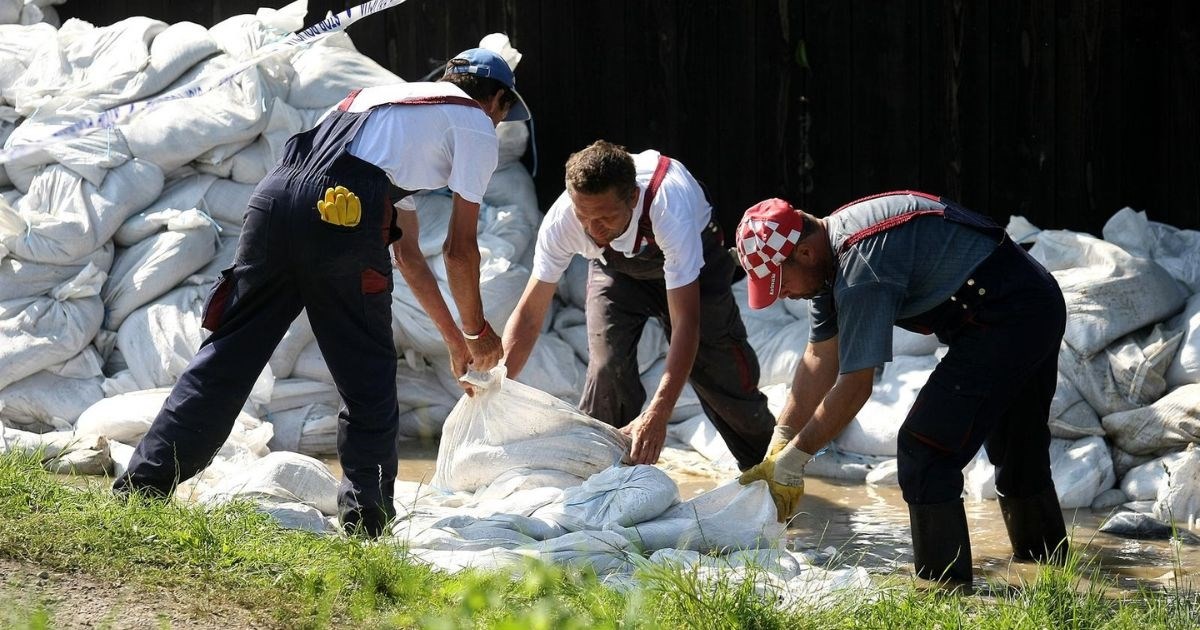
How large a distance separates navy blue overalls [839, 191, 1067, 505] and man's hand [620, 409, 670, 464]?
0.74 meters

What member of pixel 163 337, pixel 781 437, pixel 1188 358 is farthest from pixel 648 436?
pixel 163 337

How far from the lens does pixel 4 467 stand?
150 inches

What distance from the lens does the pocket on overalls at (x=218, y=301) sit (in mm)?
3727

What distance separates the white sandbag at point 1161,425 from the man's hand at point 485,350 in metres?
2.39

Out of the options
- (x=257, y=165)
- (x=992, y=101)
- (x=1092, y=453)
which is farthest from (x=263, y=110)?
(x=1092, y=453)

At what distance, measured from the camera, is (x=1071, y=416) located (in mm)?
5129

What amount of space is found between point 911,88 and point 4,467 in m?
4.20

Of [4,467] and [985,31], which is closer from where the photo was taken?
[4,467]

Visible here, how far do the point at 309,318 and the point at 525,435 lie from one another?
2.86 feet

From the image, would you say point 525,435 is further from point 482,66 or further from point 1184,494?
point 1184,494

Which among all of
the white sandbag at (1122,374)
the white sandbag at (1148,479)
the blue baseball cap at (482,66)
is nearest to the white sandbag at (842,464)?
the white sandbag at (1122,374)

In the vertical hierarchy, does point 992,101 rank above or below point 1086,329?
above

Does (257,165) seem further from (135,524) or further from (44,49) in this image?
(135,524)

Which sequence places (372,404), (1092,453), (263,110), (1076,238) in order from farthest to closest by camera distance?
(263,110) → (1076,238) → (1092,453) → (372,404)
